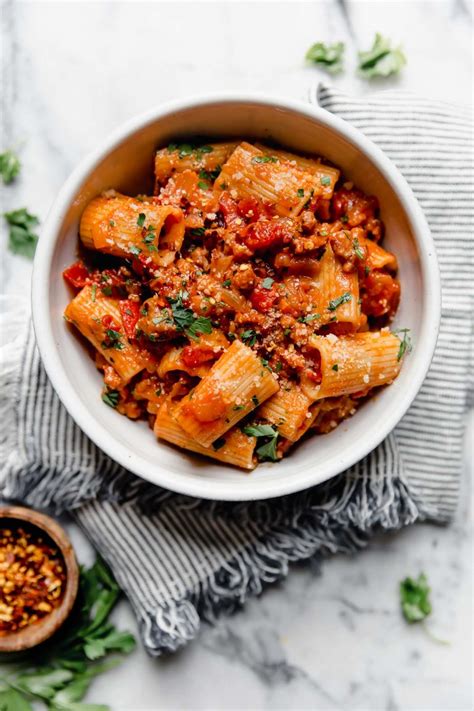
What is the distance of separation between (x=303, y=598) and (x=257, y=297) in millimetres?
1395

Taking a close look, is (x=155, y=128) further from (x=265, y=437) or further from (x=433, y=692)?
(x=433, y=692)

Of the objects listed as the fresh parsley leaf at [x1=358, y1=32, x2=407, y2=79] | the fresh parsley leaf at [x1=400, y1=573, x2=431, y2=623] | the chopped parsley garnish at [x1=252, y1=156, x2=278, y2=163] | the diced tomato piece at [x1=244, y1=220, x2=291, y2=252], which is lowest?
the fresh parsley leaf at [x1=400, y1=573, x2=431, y2=623]

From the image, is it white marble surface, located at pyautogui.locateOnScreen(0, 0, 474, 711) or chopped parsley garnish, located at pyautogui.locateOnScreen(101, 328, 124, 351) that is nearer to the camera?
chopped parsley garnish, located at pyautogui.locateOnScreen(101, 328, 124, 351)

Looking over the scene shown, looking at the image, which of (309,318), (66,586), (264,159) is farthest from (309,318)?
(66,586)

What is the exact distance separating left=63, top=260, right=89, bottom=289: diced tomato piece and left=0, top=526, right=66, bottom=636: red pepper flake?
1.00 metres

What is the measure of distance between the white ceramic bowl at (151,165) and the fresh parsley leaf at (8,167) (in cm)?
65

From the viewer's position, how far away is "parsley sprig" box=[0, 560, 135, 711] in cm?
303

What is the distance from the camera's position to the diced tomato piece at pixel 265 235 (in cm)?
230

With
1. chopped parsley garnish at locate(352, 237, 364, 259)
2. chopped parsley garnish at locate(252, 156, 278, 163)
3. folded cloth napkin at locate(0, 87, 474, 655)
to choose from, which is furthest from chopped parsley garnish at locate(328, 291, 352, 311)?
folded cloth napkin at locate(0, 87, 474, 655)

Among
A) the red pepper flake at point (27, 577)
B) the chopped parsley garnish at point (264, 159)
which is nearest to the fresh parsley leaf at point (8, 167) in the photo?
the chopped parsley garnish at point (264, 159)

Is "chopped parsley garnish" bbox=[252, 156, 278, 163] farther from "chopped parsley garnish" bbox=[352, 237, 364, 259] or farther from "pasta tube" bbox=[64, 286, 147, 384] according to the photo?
"pasta tube" bbox=[64, 286, 147, 384]

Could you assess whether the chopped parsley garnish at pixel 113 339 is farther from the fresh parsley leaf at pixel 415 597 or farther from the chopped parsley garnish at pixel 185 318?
the fresh parsley leaf at pixel 415 597

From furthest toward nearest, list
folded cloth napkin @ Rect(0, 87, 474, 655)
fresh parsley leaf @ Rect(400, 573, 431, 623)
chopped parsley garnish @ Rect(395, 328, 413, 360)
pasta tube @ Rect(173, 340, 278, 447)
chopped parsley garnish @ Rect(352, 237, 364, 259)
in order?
fresh parsley leaf @ Rect(400, 573, 431, 623), folded cloth napkin @ Rect(0, 87, 474, 655), chopped parsley garnish @ Rect(395, 328, 413, 360), chopped parsley garnish @ Rect(352, 237, 364, 259), pasta tube @ Rect(173, 340, 278, 447)

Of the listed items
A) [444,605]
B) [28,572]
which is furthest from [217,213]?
[444,605]
